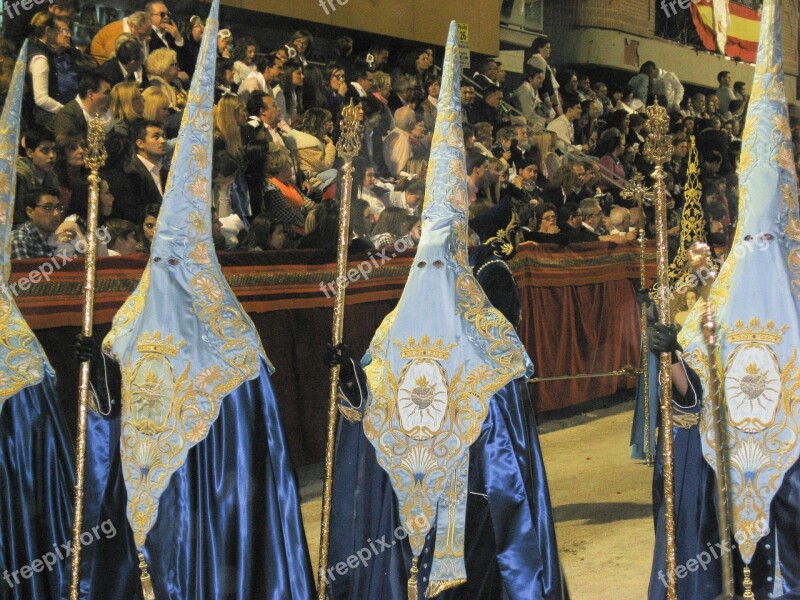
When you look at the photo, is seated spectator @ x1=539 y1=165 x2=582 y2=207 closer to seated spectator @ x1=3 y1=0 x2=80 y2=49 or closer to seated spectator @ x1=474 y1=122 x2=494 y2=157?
seated spectator @ x1=474 y1=122 x2=494 y2=157

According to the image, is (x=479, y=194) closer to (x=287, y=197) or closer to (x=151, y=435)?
(x=287, y=197)

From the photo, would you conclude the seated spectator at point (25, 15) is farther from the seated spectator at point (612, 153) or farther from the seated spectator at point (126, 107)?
the seated spectator at point (612, 153)

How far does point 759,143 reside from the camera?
458 centimetres

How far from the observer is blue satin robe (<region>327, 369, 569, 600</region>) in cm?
450

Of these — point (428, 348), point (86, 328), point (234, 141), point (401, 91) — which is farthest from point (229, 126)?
point (428, 348)

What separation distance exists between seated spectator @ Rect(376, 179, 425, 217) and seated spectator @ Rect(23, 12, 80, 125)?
2761mm

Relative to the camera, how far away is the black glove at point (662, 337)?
4.30 m

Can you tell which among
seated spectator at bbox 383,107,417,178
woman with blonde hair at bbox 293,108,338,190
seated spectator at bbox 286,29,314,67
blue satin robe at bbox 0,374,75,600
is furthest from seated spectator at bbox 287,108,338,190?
blue satin robe at bbox 0,374,75,600

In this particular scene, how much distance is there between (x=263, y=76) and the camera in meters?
9.81

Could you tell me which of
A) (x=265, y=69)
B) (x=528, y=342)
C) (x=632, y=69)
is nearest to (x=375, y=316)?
(x=528, y=342)

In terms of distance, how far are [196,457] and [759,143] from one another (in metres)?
2.55
